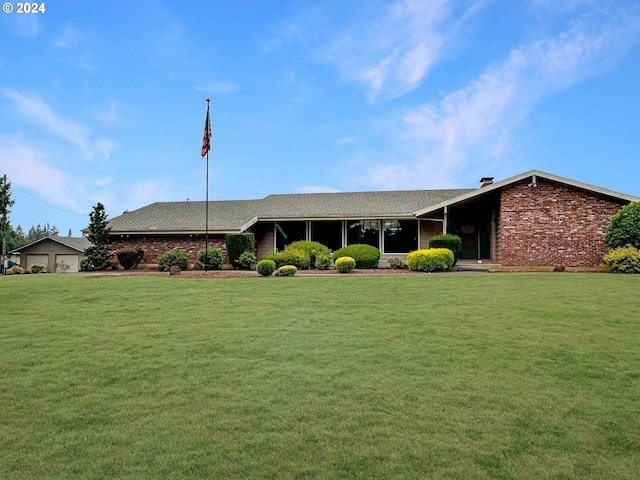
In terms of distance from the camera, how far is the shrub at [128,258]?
22.4 m

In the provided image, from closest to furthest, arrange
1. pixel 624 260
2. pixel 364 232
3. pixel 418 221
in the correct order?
pixel 624 260
pixel 418 221
pixel 364 232

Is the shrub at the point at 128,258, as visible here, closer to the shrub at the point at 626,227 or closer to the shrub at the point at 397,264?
the shrub at the point at 397,264

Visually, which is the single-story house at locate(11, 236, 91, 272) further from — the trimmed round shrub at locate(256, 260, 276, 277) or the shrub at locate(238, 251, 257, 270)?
the trimmed round shrub at locate(256, 260, 276, 277)

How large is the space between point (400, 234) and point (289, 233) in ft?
Answer: 20.3

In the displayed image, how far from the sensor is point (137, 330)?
8047 millimetres

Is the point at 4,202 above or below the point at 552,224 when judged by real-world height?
above

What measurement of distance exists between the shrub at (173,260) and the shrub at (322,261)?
6.73 meters

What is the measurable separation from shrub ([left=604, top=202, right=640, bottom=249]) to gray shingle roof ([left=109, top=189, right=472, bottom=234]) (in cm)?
877

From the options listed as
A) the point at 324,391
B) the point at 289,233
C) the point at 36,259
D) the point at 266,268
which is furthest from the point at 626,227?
the point at 36,259

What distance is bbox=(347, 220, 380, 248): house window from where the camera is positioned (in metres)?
23.4

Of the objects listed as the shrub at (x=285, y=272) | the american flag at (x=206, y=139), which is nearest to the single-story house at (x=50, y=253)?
the american flag at (x=206, y=139)

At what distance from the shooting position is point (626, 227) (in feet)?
54.7

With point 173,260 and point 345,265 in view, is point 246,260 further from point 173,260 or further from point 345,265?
point 345,265

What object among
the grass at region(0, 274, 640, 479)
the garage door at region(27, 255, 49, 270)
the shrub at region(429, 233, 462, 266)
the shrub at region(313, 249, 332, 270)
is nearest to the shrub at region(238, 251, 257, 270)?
the shrub at region(313, 249, 332, 270)
